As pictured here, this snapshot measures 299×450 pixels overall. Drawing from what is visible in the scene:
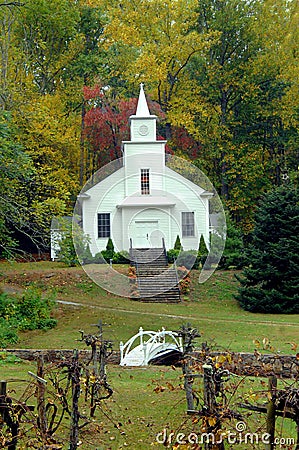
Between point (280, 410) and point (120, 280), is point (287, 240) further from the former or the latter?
point (280, 410)

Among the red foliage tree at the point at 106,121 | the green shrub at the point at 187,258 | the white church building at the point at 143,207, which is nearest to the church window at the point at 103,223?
the white church building at the point at 143,207

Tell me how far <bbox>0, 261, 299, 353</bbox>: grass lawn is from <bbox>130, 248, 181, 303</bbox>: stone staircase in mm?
485

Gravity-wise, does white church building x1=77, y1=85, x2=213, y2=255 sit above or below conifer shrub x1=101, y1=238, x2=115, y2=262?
above

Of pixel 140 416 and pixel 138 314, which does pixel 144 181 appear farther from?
pixel 140 416

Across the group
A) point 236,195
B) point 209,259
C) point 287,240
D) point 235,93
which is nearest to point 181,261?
point 209,259

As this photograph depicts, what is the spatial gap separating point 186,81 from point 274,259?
16.7 metres

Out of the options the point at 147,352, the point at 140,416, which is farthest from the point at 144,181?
the point at 140,416

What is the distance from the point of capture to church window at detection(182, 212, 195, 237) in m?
20.8

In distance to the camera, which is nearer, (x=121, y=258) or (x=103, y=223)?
(x=121, y=258)

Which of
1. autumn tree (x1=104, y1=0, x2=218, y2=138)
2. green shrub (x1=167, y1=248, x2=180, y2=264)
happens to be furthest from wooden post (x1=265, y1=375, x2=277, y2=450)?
autumn tree (x1=104, y1=0, x2=218, y2=138)

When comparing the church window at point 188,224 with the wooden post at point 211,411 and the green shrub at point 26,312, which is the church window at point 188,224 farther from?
the wooden post at point 211,411

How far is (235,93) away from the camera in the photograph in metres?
33.9

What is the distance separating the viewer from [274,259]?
2117cm

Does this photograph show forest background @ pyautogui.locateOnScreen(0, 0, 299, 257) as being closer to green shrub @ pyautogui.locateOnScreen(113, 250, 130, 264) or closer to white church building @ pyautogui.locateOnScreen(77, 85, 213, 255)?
white church building @ pyautogui.locateOnScreen(77, 85, 213, 255)
